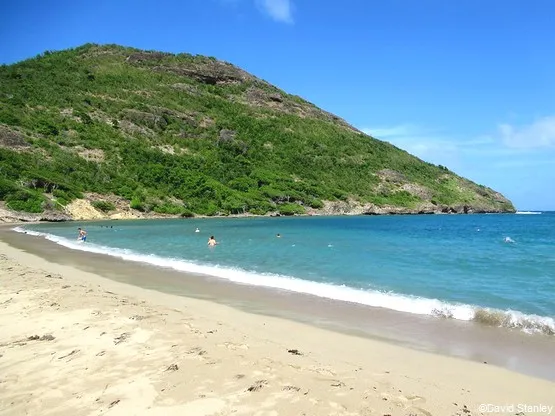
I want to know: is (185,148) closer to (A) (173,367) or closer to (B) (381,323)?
(B) (381,323)

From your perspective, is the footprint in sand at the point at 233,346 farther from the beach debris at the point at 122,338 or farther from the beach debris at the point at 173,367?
the beach debris at the point at 122,338

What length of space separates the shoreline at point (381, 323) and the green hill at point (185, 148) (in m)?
56.5

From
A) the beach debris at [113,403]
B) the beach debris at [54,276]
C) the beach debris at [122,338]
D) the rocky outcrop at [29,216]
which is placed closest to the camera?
the beach debris at [113,403]

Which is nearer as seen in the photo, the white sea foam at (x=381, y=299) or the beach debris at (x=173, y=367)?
the beach debris at (x=173, y=367)

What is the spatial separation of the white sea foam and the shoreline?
15.8 inches

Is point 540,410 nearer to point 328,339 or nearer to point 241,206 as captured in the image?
point 328,339

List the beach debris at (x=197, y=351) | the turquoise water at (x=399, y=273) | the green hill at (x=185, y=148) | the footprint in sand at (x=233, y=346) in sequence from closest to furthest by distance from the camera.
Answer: the beach debris at (x=197, y=351) < the footprint in sand at (x=233, y=346) < the turquoise water at (x=399, y=273) < the green hill at (x=185, y=148)

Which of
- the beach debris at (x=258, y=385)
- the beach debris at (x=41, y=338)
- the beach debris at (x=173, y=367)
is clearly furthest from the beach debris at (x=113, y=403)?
the beach debris at (x=41, y=338)

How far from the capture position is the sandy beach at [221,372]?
223 inches

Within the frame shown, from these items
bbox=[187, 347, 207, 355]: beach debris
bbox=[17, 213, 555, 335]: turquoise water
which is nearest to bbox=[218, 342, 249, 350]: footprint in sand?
bbox=[187, 347, 207, 355]: beach debris

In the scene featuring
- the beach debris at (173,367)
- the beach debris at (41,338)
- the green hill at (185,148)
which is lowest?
the beach debris at (41,338)

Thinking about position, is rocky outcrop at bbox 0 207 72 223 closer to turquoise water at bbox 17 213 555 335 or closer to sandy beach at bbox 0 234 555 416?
turquoise water at bbox 17 213 555 335

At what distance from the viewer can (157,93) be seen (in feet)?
396

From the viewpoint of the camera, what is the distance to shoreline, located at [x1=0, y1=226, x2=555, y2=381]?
8.22m
